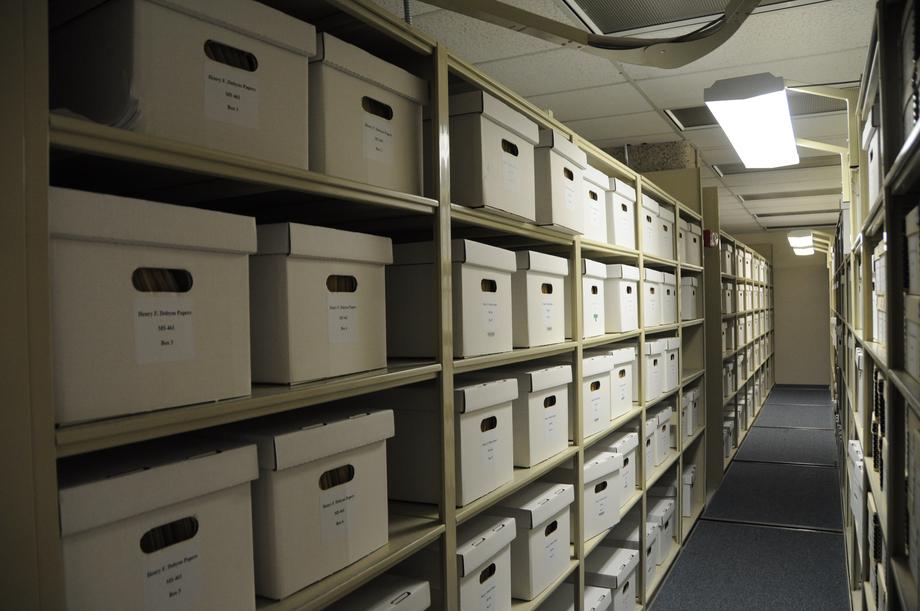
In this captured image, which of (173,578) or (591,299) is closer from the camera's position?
(173,578)

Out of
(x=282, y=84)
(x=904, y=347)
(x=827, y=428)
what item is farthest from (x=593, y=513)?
(x=827, y=428)

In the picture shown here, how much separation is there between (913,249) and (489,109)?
37.1 inches

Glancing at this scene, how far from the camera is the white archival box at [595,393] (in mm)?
2303

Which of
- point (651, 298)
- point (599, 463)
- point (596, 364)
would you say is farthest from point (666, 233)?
point (599, 463)

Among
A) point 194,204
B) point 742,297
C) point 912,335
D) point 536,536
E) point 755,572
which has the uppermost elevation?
point 194,204

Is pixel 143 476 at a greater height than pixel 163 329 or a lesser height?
lesser

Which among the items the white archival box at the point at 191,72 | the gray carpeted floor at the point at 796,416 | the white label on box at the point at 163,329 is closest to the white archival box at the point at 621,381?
the white archival box at the point at 191,72

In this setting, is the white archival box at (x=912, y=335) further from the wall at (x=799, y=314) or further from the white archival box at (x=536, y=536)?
the wall at (x=799, y=314)

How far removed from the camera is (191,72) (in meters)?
0.92

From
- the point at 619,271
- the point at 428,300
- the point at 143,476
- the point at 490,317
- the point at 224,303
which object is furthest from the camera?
the point at 619,271

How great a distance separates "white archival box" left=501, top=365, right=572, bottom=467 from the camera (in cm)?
192

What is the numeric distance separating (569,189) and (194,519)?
156 centimetres

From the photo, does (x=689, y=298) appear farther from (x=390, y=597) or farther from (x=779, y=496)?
(x=390, y=597)

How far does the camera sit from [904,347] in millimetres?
1359
